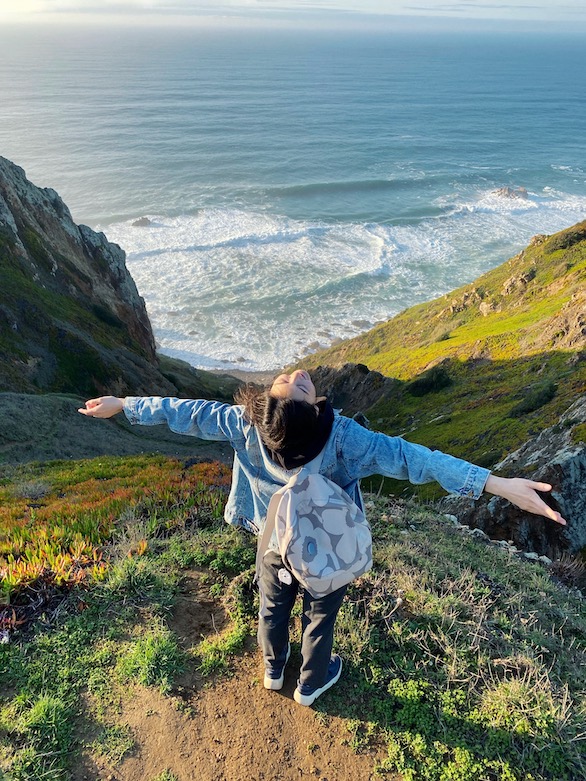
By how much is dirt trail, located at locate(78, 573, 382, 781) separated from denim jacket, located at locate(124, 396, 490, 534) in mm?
1426

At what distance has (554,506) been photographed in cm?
1009

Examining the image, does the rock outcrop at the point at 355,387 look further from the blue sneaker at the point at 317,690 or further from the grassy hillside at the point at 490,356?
the blue sneaker at the point at 317,690

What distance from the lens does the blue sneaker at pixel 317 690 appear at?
4.31m

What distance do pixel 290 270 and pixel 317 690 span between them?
62.2 m

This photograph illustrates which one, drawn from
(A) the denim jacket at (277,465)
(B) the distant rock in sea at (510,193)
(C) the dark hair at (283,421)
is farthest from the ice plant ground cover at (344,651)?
(B) the distant rock in sea at (510,193)

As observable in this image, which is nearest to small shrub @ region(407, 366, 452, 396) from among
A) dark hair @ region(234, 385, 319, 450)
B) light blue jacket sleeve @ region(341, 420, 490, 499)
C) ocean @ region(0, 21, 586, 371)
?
ocean @ region(0, 21, 586, 371)

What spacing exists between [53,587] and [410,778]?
3786 millimetres

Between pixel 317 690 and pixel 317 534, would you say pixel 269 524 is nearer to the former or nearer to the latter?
pixel 317 534

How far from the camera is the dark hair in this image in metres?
3.40

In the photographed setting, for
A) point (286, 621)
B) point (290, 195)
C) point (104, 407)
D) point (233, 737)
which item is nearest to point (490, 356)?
point (286, 621)

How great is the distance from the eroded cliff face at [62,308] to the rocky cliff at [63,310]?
0.19ft

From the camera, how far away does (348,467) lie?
392 centimetres

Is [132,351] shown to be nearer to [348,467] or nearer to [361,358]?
[361,358]

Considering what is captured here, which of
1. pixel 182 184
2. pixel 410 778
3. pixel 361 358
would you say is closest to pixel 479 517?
pixel 410 778
